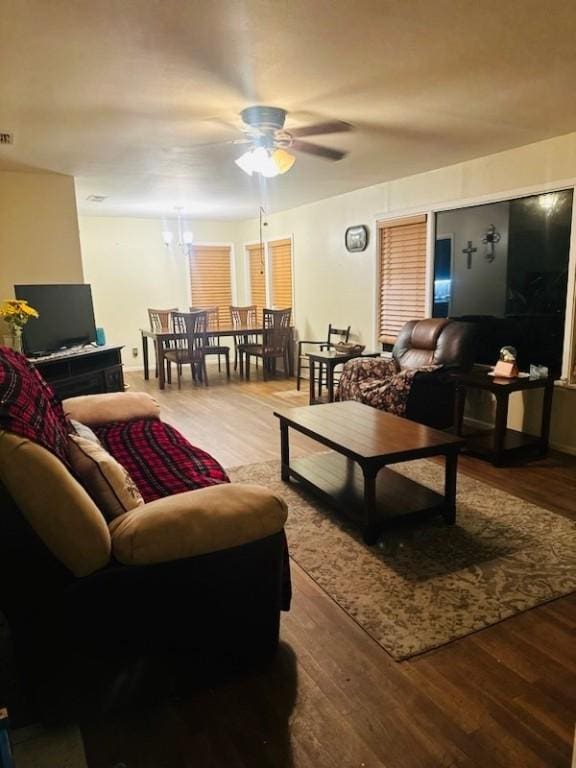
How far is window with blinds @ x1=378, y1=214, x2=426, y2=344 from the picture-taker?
5102mm

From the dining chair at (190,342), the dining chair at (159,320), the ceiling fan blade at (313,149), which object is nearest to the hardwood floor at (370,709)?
the ceiling fan blade at (313,149)

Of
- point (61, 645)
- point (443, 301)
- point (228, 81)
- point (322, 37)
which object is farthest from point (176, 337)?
point (61, 645)

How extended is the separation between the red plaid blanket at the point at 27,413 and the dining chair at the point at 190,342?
486 cm

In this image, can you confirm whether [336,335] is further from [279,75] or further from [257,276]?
[279,75]

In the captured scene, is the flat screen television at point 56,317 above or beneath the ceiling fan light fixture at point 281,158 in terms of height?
beneath

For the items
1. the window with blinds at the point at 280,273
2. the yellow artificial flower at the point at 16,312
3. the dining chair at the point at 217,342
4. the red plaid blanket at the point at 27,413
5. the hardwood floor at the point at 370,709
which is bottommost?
the hardwood floor at the point at 370,709

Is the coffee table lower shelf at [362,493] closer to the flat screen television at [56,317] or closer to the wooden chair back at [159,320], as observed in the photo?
the flat screen television at [56,317]

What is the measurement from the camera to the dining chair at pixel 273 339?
7090mm

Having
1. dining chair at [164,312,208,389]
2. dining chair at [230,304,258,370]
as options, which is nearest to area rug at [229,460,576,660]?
dining chair at [164,312,208,389]

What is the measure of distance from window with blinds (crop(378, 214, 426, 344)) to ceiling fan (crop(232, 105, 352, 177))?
1944 mm

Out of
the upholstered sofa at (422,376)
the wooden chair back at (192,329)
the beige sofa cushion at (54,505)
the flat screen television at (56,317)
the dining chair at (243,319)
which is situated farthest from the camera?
the dining chair at (243,319)

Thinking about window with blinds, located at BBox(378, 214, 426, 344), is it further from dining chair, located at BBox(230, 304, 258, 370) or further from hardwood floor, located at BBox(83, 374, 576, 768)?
hardwood floor, located at BBox(83, 374, 576, 768)

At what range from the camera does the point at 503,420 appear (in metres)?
3.59

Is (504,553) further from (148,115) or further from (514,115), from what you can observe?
(148,115)
